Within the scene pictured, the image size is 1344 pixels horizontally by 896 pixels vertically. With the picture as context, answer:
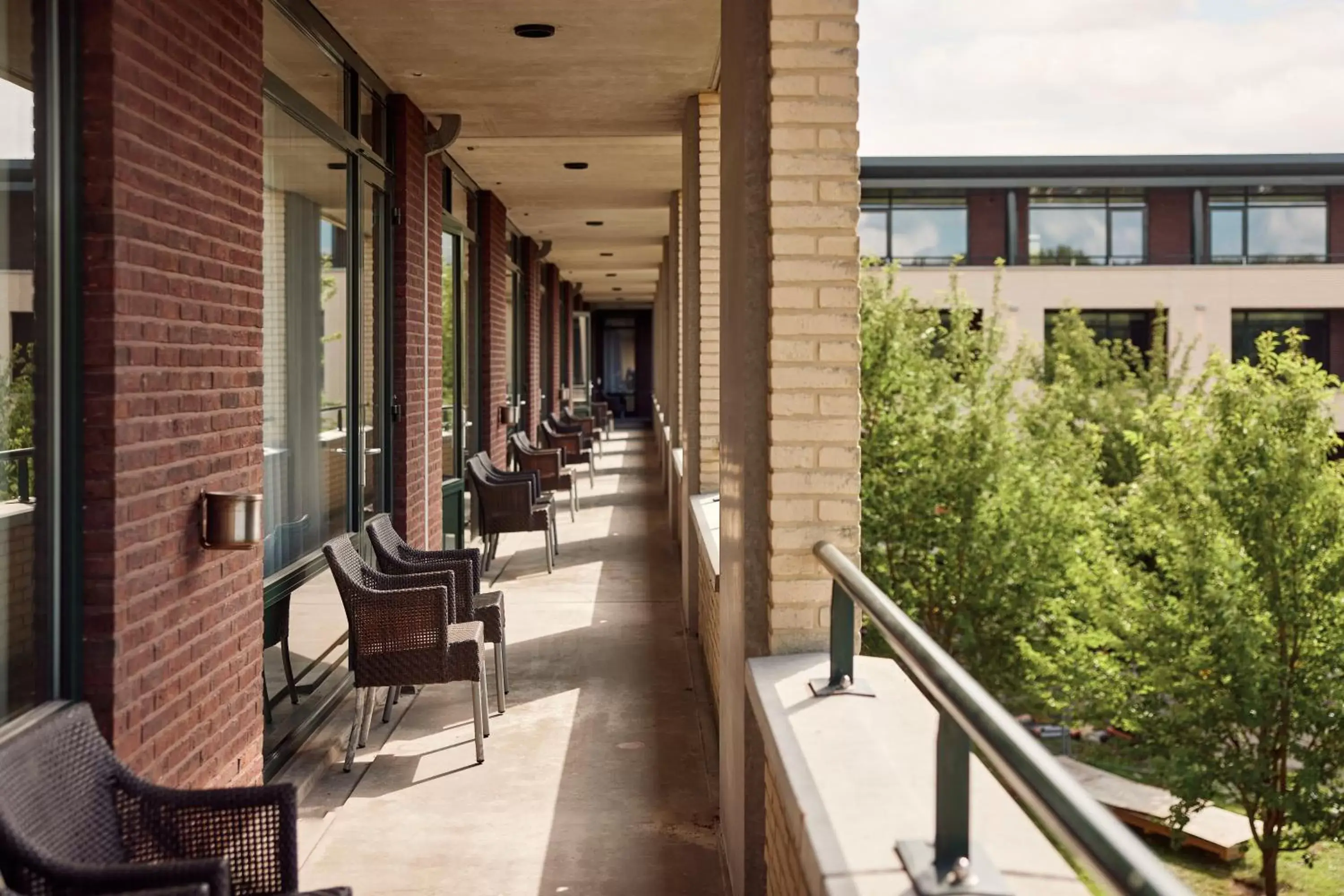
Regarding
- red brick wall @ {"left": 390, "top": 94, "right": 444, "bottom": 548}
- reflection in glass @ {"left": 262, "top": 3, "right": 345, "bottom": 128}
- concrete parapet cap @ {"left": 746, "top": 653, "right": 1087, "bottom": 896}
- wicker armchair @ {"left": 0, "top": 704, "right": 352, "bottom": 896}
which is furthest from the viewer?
red brick wall @ {"left": 390, "top": 94, "right": 444, "bottom": 548}

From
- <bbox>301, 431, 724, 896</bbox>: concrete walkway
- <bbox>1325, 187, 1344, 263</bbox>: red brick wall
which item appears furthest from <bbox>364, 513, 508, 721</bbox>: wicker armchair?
<bbox>1325, 187, 1344, 263</bbox>: red brick wall

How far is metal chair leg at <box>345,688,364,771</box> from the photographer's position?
5.39 metres

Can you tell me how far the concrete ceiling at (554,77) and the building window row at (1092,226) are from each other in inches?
892

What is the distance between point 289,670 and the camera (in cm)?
579

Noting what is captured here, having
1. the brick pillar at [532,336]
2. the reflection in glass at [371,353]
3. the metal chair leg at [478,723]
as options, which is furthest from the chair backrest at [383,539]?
the brick pillar at [532,336]

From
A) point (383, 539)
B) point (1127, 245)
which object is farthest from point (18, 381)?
point (1127, 245)

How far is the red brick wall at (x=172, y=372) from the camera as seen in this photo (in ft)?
11.0

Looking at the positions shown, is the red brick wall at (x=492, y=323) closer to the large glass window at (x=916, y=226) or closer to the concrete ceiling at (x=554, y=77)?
the concrete ceiling at (x=554, y=77)

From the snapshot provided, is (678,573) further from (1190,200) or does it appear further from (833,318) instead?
(1190,200)

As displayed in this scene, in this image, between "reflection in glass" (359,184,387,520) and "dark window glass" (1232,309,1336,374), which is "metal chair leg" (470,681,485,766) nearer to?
"reflection in glass" (359,184,387,520)

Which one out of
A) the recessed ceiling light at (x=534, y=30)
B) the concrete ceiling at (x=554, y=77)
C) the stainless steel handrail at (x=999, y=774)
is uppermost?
the concrete ceiling at (x=554, y=77)

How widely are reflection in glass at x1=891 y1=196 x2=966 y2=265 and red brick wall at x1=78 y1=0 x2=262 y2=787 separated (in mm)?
31088

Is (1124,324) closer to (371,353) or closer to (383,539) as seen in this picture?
(371,353)

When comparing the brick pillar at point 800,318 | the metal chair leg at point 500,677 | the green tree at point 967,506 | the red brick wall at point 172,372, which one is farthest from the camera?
the green tree at point 967,506
